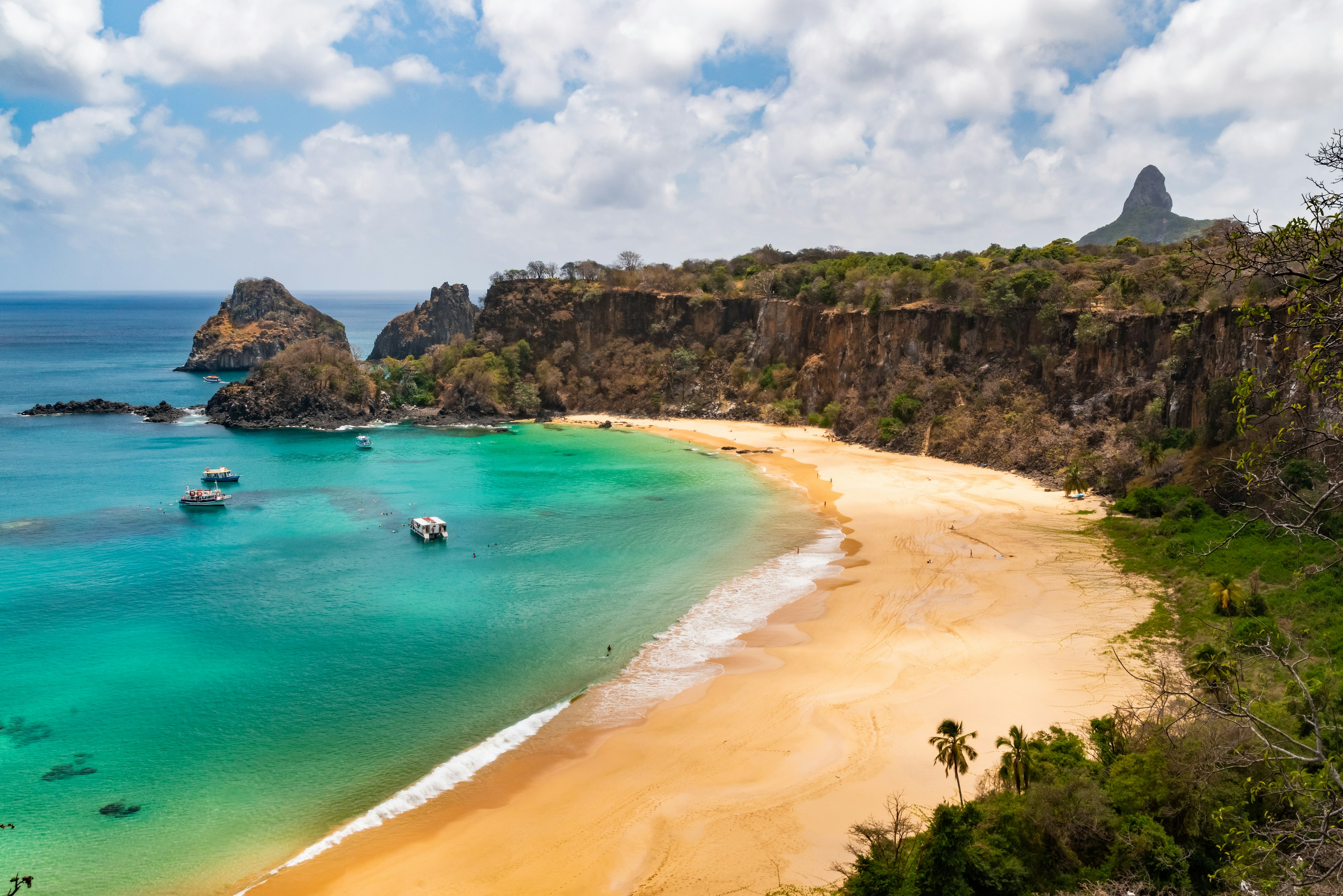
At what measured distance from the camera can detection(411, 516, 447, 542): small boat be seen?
45.3 meters

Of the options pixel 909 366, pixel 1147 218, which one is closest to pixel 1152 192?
pixel 1147 218

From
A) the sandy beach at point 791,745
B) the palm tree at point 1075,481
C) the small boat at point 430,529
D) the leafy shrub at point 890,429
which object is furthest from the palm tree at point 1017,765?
the leafy shrub at point 890,429

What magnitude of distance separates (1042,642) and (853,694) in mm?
8498

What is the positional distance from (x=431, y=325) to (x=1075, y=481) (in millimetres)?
113192

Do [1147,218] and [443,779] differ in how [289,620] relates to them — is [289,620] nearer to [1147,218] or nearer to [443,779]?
[443,779]

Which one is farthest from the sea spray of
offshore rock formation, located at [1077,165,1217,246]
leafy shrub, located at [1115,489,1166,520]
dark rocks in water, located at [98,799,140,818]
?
offshore rock formation, located at [1077,165,1217,246]

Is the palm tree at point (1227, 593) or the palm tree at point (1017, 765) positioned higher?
the palm tree at point (1227, 593)

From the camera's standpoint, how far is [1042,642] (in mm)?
30188

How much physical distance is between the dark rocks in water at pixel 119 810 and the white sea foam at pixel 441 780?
5.11 meters

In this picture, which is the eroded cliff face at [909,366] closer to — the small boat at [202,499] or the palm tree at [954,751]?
the palm tree at [954,751]

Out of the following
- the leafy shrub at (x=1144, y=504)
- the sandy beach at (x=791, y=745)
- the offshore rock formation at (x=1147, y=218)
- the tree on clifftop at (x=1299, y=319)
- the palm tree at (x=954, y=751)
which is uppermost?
the offshore rock formation at (x=1147, y=218)

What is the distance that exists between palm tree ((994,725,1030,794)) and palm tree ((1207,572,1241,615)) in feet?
51.4

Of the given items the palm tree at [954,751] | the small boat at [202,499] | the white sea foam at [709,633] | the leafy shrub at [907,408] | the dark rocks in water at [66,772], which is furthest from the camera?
the leafy shrub at [907,408]

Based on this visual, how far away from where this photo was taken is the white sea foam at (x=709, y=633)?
27.8 meters
